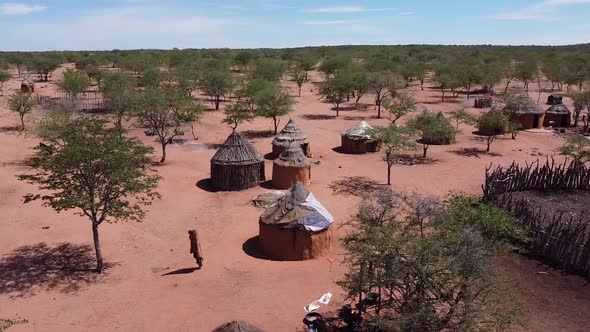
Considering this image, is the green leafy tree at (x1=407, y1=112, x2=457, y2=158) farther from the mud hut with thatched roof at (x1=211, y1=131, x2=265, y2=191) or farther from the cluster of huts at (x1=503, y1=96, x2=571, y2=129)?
the mud hut with thatched roof at (x1=211, y1=131, x2=265, y2=191)

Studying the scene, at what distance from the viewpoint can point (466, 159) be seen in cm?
2838

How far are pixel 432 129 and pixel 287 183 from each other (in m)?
11.2

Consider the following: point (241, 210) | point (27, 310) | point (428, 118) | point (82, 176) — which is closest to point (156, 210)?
point (241, 210)

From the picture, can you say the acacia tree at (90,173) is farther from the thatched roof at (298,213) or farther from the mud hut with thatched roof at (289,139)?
the mud hut with thatched roof at (289,139)

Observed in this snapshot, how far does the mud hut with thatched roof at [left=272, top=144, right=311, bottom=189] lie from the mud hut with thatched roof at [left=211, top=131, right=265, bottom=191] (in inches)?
40.1

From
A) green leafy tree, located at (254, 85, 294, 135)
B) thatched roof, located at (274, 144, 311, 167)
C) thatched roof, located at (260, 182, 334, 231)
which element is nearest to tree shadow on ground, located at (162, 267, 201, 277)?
thatched roof, located at (260, 182, 334, 231)

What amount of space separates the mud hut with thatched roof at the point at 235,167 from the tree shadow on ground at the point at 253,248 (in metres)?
5.54

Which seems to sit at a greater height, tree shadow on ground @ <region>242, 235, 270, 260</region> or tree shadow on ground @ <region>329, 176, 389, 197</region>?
tree shadow on ground @ <region>329, 176, 389, 197</region>

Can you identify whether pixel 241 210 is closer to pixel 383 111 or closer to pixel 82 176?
pixel 82 176

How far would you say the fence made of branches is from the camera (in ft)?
47.3

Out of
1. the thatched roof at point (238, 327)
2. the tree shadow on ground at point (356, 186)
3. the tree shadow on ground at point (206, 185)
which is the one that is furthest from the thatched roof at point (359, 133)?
the thatched roof at point (238, 327)

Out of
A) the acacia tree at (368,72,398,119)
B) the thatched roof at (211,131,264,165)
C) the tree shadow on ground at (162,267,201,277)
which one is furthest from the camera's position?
the acacia tree at (368,72,398,119)

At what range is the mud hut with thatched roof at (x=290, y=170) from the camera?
22.3 meters

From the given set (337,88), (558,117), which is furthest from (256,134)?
(558,117)
